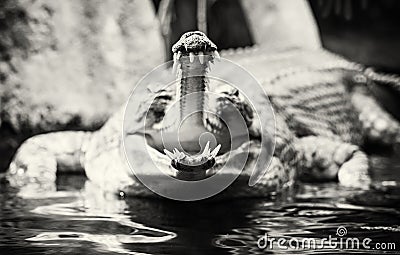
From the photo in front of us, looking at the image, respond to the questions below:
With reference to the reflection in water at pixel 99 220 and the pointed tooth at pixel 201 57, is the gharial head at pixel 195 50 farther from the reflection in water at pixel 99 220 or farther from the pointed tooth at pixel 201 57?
the reflection in water at pixel 99 220

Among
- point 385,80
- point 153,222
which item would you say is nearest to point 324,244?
point 153,222

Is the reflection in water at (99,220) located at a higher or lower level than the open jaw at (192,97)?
lower

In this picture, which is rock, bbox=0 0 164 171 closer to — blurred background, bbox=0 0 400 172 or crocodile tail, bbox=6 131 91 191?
blurred background, bbox=0 0 400 172

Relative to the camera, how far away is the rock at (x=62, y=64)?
3748mm

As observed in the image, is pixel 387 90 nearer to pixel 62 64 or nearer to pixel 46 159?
pixel 62 64

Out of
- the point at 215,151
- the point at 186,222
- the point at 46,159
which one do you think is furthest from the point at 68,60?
the point at 186,222

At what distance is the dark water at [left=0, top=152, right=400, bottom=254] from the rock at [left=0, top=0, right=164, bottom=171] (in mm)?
875

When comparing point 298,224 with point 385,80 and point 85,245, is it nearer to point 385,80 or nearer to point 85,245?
point 85,245

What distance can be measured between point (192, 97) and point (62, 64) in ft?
6.02

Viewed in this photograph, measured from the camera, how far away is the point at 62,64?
384 cm

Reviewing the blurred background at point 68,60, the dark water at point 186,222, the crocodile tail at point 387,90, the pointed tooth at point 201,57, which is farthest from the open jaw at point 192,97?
the crocodile tail at point 387,90

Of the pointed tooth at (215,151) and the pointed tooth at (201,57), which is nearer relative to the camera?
the pointed tooth at (201,57)

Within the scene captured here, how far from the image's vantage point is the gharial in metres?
2.29

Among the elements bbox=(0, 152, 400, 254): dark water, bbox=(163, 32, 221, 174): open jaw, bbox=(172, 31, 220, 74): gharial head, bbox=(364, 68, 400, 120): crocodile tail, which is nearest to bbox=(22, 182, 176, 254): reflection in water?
bbox=(0, 152, 400, 254): dark water
